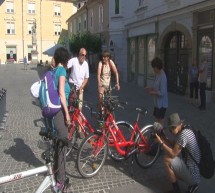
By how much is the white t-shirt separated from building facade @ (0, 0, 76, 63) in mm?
54282

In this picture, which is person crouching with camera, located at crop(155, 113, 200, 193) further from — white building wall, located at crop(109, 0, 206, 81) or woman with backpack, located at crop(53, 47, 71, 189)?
white building wall, located at crop(109, 0, 206, 81)

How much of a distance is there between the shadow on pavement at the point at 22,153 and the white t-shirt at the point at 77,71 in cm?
171

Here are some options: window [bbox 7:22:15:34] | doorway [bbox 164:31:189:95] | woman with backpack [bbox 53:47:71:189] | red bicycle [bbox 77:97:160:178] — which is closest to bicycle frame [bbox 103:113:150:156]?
red bicycle [bbox 77:97:160:178]

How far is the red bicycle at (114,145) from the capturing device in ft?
16.7

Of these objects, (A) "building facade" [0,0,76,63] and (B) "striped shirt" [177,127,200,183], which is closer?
(B) "striped shirt" [177,127,200,183]

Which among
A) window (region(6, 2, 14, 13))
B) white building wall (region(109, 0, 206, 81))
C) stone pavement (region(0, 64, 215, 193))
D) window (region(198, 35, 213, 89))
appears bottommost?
stone pavement (region(0, 64, 215, 193))

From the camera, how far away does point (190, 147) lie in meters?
4.34

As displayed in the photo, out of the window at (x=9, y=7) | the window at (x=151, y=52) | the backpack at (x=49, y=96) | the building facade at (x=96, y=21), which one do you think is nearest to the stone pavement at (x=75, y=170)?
the backpack at (x=49, y=96)

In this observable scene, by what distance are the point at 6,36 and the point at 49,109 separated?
60764 mm

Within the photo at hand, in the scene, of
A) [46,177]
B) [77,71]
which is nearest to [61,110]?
[46,177]

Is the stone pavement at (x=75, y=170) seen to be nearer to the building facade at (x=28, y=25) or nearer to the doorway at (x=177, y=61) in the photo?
the doorway at (x=177, y=61)

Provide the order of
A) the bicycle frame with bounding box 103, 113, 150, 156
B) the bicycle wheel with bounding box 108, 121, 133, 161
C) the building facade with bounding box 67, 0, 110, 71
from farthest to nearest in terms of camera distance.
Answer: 1. the building facade with bounding box 67, 0, 110, 71
2. the bicycle wheel with bounding box 108, 121, 133, 161
3. the bicycle frame with bounding box 103, 113, 150, 156

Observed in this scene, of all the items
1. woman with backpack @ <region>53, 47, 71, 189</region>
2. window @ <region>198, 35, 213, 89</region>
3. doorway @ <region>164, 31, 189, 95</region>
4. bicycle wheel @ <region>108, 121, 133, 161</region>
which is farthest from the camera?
doorway @ <region>164, 31, 189, 95</region>

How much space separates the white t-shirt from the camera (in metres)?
7.67
